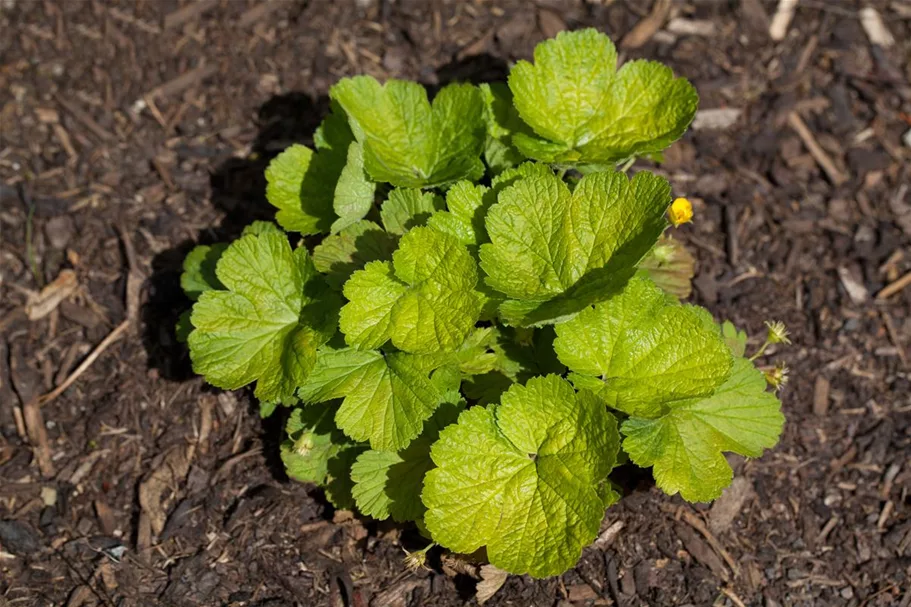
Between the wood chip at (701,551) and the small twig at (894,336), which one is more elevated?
the small twig at (894,336)

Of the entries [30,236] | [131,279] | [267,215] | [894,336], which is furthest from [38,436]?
[894,336]

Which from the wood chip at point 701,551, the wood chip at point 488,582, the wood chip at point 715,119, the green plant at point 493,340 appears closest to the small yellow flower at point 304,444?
the green plant at point 493,340

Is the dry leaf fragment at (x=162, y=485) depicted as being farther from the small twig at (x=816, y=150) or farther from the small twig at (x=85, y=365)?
the small twig at (x=816, y=150)

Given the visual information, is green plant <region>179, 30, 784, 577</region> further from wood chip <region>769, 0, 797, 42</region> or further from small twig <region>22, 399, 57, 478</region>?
wood chip <region>769, 0, 797, 42</region>

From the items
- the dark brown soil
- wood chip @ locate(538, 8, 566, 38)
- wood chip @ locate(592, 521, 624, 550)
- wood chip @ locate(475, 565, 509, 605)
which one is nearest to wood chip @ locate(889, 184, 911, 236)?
the dark brown soil

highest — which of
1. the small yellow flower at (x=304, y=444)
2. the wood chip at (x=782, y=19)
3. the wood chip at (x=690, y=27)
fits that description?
the wood chip at (x=690, y=27)
